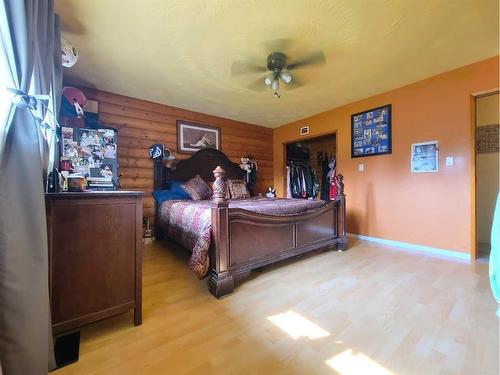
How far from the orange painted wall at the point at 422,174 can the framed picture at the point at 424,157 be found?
0.05 m

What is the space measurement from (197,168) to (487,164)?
446 cm

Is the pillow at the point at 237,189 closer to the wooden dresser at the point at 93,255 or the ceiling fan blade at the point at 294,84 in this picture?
the ceiling fan blade at the point at 294,84

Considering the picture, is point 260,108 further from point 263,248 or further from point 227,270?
point 227,270

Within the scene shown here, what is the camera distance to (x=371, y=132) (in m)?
3.35

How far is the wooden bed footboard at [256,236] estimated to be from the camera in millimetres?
1768

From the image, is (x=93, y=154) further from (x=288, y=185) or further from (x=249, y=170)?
(x=288, y=185)

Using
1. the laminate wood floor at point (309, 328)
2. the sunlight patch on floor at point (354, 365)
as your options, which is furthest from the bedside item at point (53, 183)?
the sunlight patch on floor at point (354, 365)

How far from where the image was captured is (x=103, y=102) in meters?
3.11

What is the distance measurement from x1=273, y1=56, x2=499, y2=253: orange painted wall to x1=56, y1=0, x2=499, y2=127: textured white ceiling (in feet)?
0.75

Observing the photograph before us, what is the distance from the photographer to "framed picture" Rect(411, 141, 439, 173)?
2740 mm

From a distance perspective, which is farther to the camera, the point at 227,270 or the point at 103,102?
the point at 103,102

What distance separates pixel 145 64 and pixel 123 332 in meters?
2.59

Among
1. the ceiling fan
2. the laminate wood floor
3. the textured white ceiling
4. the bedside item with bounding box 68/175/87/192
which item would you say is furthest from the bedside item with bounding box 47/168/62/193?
the ceiling fan

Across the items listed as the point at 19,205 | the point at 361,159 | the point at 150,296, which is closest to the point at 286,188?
the point at 361,159
